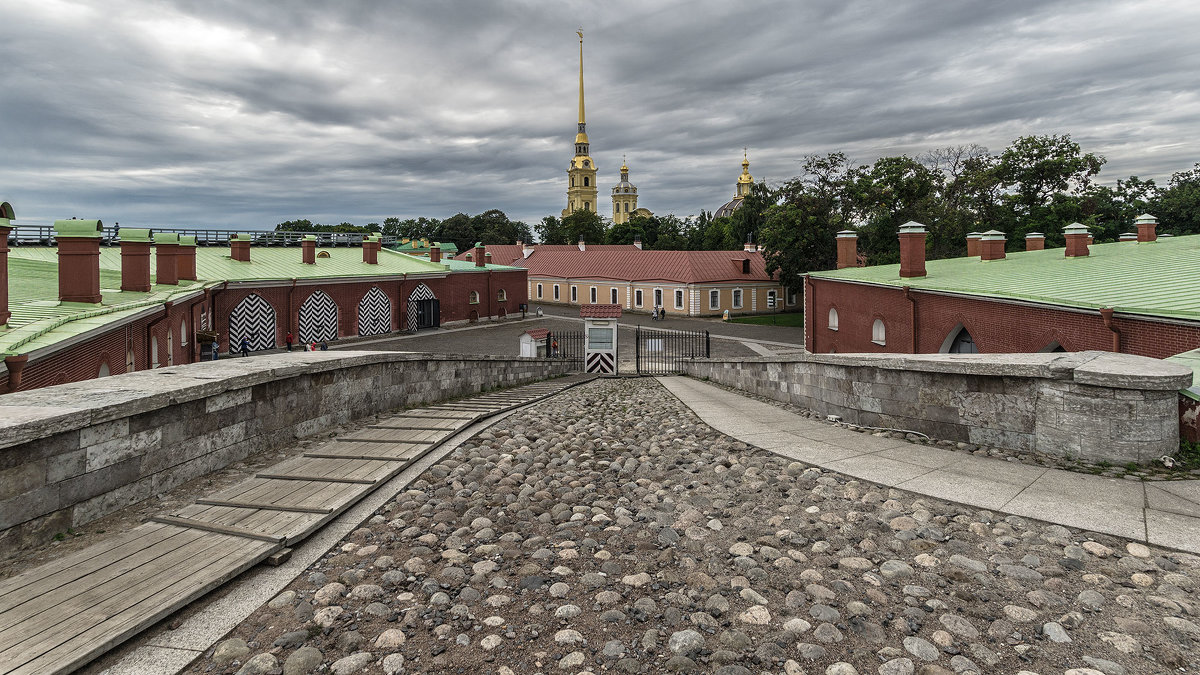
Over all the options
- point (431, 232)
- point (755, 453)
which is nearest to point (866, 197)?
point (755, 453)

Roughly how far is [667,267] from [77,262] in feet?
146

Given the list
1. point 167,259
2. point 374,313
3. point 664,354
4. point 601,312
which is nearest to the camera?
point 167,259

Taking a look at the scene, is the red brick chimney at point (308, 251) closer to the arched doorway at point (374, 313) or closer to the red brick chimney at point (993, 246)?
the arched doorway at point (374, 313)

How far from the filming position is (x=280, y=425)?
20.5ft

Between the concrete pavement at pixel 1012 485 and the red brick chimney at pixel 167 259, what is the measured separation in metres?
17.0

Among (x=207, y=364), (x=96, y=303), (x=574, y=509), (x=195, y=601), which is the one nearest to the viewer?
(x=195, y=601)

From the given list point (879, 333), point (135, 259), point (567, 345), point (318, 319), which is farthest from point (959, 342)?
point (318, 319)

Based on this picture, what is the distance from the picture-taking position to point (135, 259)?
1377cm

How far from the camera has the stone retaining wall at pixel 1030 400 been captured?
5.02 meters

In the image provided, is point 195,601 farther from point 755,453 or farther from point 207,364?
point 755,453

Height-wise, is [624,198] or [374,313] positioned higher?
[624,198]

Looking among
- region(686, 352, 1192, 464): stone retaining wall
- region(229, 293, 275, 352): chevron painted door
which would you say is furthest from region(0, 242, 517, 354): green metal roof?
region(686, 352, 1192, 464): stone retaining wall

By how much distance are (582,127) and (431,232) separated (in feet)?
108

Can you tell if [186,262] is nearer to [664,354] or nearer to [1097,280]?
[664,354]
